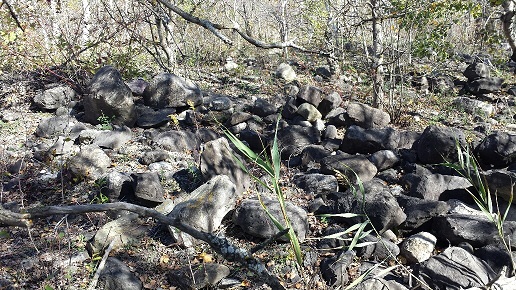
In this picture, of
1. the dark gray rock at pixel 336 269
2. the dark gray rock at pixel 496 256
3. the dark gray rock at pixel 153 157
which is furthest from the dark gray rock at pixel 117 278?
the dark gray rock at pixel 496 256

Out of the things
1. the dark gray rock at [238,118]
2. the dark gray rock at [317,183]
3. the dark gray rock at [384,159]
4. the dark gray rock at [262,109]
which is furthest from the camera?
the dark gray rock at [262,109]

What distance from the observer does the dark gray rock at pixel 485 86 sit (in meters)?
9.25

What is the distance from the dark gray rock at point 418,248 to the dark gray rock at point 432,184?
845 mm

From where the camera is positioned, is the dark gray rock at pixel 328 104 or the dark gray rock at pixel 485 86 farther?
the dark gray rock at pixel 485 86

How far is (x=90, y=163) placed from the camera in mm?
4918

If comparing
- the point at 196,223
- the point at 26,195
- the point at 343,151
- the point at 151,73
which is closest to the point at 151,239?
the point at 196,223

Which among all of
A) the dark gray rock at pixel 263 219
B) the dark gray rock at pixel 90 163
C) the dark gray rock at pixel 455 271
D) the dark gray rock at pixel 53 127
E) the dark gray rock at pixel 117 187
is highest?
the dark gray rock at pixel 53 127

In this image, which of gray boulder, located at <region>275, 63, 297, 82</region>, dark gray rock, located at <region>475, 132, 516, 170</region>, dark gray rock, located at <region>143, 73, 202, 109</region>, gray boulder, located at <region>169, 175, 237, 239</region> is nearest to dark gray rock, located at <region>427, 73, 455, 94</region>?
gray boulder, located at <region>275, 63, 297, 82</region>

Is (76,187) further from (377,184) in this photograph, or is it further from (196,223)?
(377,184)

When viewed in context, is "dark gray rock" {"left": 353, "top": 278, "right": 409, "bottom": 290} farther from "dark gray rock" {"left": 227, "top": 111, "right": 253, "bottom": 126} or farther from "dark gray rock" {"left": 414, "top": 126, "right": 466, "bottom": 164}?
"dark gray rock" {"left": 227, "top": 111, "right": 253, "bottom": 126}

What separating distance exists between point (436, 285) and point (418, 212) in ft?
3.11

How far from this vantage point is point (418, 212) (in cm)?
420

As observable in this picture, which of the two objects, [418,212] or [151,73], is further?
[151,73]

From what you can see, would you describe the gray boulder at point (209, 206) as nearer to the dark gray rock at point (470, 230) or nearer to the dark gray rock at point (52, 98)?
the dark gray rock at point (470, 230)
